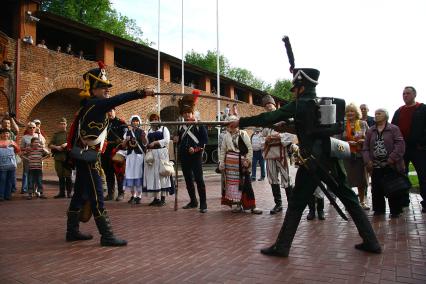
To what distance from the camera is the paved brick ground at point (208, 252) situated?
3.49 meters

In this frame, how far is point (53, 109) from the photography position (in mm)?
18938

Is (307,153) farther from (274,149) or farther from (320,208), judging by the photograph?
(274,149)

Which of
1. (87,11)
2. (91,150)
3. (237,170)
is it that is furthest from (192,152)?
(87,11)

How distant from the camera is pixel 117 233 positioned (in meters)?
5.50

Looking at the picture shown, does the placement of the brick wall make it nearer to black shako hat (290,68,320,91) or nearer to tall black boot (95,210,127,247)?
tall black boot (95,210,127,247)

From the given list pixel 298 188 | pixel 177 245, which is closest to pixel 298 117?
pixel 298 188

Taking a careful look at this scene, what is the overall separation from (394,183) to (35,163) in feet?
27.4

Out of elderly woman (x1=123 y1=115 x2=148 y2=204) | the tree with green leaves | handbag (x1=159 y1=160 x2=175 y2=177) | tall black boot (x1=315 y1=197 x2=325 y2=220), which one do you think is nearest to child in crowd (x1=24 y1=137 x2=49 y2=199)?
elderly woman (x1=123 y1=115 x2=148 y2=204)

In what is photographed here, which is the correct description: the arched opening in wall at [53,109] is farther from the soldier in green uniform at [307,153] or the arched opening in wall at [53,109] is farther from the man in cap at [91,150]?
the soldier in green uniform at [307,153]

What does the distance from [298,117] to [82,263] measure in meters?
2.78

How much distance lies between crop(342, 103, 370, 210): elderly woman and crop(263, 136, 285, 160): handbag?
4.36 ft

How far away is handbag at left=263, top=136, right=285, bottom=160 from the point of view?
6848mm

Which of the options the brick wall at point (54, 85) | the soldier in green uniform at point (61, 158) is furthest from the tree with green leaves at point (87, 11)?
the soldier in green uniform at point (61, 158)

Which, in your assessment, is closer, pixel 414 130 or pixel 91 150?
pixel 91 150
